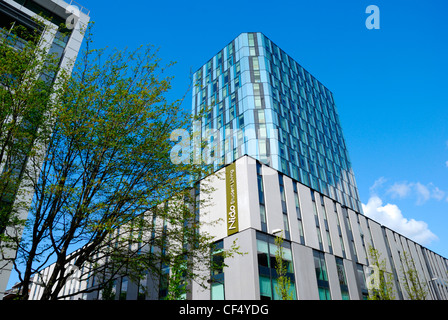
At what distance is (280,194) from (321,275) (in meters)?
9.54

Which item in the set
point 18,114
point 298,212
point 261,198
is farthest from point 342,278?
point 18,114

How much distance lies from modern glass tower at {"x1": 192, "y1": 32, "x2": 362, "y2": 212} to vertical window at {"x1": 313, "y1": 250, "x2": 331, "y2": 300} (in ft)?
56.3

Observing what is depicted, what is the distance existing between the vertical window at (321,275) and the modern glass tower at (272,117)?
1717cm

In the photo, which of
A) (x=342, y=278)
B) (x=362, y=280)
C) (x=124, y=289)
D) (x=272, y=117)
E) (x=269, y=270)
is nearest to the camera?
(x=269, y=270)

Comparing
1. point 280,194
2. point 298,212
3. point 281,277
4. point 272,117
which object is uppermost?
point 272,117

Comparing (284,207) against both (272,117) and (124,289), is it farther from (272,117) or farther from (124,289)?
(272,117)

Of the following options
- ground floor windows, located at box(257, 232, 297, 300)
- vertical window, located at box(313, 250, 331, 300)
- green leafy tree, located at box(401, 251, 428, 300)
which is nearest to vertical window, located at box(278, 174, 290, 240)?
ground floor windows, located at box(257, 232, 297, 300)

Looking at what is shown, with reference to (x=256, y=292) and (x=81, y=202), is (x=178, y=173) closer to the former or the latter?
(x=81, y=202)

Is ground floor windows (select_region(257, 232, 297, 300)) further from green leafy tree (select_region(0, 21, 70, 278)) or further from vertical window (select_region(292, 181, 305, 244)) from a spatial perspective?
green leafy tree (select_region(0, 21, 70, 278))

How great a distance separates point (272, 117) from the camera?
5097cm

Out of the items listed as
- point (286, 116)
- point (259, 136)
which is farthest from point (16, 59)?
point (286, 116)

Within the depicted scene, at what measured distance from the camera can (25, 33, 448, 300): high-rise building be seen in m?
26.5

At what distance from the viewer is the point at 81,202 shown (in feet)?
34.9
